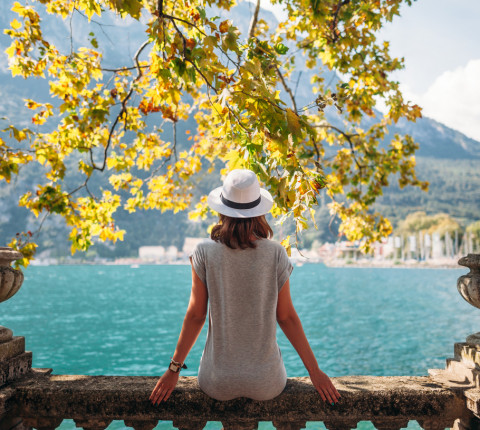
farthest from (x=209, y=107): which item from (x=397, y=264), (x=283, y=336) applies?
(x=397, y=264)

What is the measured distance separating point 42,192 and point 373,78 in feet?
19.1

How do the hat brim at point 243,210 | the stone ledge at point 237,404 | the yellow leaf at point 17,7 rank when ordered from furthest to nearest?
the yellow leaf at point 17,7, the stone ledge at point 237,404, the hat brim at point 243,210

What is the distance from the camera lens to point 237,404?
108 inches

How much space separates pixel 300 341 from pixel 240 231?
75cm

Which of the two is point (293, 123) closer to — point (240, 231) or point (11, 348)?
point (240, 231)

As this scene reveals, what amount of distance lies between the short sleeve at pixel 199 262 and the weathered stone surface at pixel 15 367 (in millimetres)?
1461

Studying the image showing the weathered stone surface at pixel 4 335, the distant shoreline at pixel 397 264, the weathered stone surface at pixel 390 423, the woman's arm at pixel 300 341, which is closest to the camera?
the woman's arm at pixel 300 341

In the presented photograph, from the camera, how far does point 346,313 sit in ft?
154

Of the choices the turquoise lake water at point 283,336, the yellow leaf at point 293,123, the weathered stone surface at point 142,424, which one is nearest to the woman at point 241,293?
the weathered stone surface at point 142,424

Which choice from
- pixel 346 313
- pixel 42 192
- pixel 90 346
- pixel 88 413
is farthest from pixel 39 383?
pixel 346 313

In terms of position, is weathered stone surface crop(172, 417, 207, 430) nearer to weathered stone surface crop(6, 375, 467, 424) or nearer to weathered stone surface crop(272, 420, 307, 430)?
weathered stone surface crop(6, 375, 467, 424)

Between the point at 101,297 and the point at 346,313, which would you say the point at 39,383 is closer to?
the point at 346,313

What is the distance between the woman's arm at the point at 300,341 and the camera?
2635 mm

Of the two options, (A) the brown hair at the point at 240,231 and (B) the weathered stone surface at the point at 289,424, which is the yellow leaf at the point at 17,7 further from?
(B) the weathered stone surface at the point at 289,424
